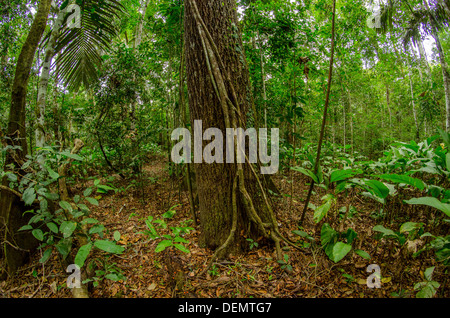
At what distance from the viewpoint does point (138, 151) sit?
13.5 feet

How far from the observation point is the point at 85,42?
10.9ft

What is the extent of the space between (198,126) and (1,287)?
2.31 metres

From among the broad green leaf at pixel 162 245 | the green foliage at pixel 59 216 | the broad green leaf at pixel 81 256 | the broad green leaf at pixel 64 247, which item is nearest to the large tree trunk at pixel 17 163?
the green foliage at pixel 59 216

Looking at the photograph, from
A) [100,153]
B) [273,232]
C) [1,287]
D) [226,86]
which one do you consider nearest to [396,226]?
[273,232]

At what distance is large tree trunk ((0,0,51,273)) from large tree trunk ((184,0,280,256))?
159 centimetres

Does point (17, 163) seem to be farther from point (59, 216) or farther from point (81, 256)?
point (81, 256)

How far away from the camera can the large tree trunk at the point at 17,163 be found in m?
1.99

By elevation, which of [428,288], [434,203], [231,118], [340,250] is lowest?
[428,288]

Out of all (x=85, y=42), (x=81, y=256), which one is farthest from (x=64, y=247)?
(x=85, y=42)

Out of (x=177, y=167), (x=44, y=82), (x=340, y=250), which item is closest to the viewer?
(x=340, y=250)

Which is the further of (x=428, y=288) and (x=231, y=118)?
(x=231, y=118)

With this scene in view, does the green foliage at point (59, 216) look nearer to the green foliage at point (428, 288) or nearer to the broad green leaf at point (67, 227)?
the broad green leaf at point (67, 227)

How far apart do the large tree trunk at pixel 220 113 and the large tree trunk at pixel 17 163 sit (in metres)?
1.59

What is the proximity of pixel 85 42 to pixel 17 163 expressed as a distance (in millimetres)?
2326
